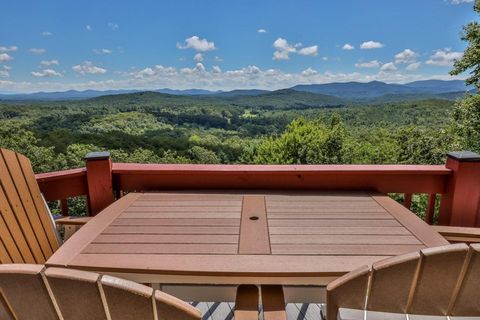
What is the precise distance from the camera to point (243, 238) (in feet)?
4.29

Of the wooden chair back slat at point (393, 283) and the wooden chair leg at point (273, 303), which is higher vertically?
the wooden chair back slat at point (393, 283)

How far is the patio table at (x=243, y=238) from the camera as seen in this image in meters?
1.12

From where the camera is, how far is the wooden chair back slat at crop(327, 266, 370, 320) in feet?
2.64

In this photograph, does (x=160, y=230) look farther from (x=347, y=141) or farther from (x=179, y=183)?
(x=347, y=141)

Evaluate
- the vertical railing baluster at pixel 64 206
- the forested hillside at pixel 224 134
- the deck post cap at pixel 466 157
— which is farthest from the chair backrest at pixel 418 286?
the forested hillside at pixel 224 134

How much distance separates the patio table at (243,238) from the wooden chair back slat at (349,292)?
0.22 metres

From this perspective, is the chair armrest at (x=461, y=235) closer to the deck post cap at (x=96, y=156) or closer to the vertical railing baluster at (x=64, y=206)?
the deck post cap at (x=96, y=156)

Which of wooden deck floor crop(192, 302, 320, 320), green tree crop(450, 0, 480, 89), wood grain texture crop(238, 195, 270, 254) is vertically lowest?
wooden deck floor crop(192, 302, 320, 320)

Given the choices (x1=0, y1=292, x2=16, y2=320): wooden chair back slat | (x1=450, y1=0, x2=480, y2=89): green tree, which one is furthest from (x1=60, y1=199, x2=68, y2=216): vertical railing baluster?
(x1=450, y1=0, x2=480, y2=89): green tree

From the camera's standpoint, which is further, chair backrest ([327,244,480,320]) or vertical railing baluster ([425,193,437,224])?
vertical railing baluster ([425,193,437,224])

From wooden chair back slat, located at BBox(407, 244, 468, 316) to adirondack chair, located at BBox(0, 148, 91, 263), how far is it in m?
1.42

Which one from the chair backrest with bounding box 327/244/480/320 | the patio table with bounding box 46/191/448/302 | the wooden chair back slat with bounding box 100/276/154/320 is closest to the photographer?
the wooden chair back slat with bounding box 100/276/154/320

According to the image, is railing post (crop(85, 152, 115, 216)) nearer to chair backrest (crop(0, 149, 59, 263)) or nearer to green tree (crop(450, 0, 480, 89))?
chair backrest (crop(0, 149, 59, 263))

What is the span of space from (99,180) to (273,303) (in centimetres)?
131
